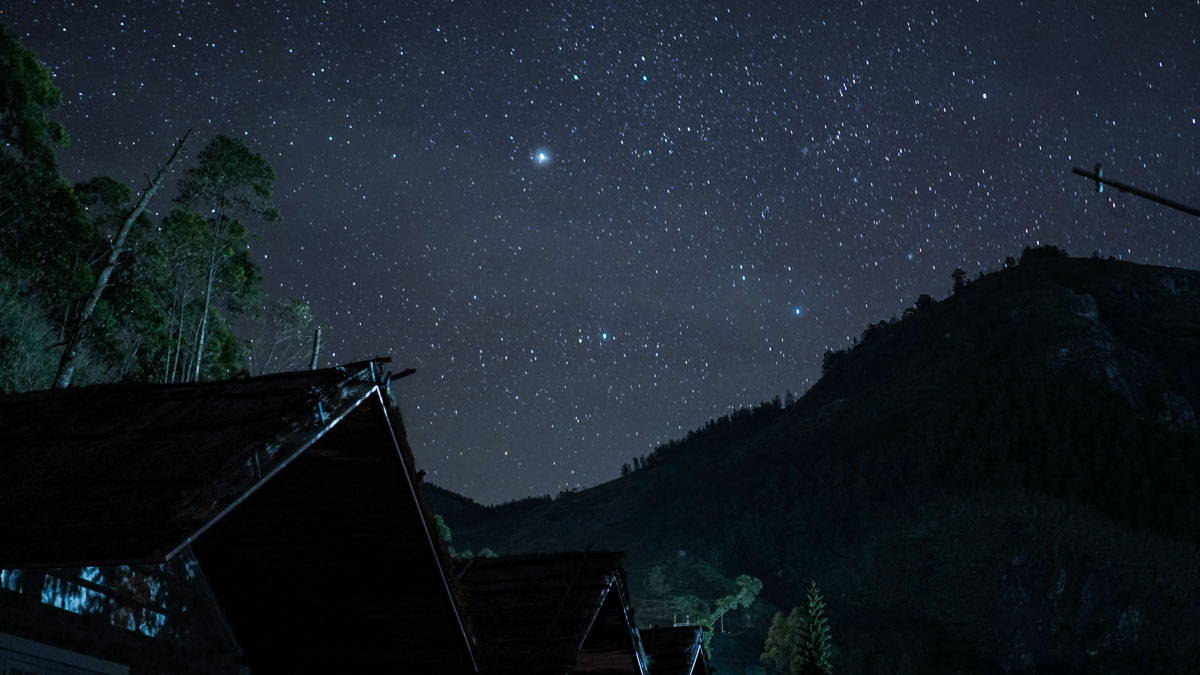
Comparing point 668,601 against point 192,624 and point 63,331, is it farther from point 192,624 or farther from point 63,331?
point 192,624

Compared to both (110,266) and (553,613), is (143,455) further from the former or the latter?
(110,266)

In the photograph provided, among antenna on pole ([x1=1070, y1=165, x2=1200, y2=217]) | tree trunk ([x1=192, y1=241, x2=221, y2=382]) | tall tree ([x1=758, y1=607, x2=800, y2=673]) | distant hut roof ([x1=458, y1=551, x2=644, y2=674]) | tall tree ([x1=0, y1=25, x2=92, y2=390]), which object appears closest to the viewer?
distant hut roof ([x1=458, y1=551, x2=644, y2=674])

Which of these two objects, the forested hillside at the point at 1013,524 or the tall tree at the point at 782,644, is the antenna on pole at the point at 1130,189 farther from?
the forested hillside at the point at 1013,524

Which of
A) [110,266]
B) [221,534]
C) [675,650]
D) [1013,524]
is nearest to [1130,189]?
[675,650]

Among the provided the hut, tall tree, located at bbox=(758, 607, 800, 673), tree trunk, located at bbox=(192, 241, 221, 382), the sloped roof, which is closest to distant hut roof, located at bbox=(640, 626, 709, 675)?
the hut

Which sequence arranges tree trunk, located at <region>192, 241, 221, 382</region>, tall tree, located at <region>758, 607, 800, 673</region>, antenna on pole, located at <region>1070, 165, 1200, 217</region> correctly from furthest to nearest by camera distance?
tall tree, located at <region>758, 607, 800, 673</region>, tree trunk, located at <region>192, 241, 221, 382</region>, antenna on pole, located at <region>1070, 165, 1200, 217</region>

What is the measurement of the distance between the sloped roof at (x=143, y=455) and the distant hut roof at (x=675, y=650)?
12987 millimetres

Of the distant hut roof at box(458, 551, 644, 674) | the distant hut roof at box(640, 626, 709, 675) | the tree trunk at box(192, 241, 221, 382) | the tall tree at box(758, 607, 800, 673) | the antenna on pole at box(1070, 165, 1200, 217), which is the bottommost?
the tall tree at box(758, 607, 800, 673)

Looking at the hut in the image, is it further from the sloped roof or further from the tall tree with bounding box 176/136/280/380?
the tall tree with bounding box 176/136/280/380

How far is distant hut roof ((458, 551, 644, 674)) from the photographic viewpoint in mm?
12695

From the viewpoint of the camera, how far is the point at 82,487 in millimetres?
6070

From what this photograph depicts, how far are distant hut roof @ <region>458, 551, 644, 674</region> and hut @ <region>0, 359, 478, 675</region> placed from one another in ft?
8.59

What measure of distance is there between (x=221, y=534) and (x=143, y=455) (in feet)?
11.7

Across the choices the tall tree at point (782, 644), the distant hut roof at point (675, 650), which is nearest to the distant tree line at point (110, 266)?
the distant hut roof at point (675, 650)
